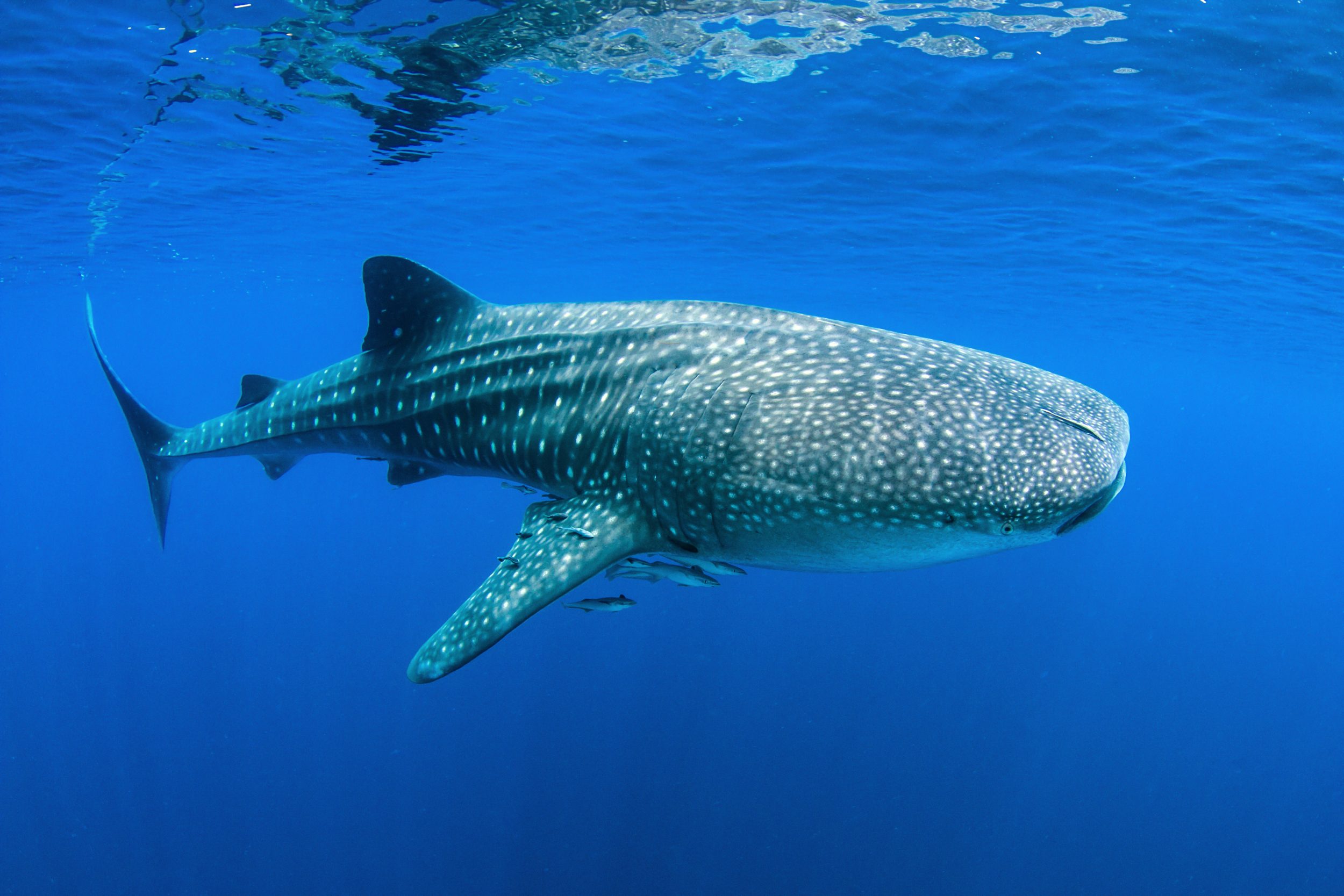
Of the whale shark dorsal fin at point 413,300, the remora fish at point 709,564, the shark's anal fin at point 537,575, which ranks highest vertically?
the whale shark dorsal fin at point 413,300

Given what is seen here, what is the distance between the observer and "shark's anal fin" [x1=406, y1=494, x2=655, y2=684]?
10.4ft

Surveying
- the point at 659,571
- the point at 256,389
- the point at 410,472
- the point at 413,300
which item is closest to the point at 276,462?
the point at 256,389

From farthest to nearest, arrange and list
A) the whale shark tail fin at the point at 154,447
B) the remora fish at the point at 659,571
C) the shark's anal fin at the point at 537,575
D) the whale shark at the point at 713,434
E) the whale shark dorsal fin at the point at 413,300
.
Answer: the whale shark tail fin at the point at 154,447 < the whale shark dorsal fin at the point at 413,300 < the remora fish at the point at 659,571 < the shark's anal fin at the point at 537,575 < the whale shark at the point at 713,434

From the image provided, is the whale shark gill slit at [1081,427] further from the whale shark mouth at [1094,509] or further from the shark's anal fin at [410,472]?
the shark's anal fin at [410,472]

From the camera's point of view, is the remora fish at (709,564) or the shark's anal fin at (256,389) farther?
the shark's anal fin at (256,389)

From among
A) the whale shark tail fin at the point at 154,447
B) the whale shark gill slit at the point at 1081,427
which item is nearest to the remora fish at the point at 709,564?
the whale shark gill slit at the point at 1081,427

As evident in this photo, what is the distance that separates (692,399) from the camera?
365cm

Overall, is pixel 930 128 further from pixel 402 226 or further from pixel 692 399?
pixel 402 226

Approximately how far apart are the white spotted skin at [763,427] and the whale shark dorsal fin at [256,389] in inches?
69.3

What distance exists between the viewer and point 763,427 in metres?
3.34

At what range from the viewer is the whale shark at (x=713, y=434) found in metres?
2.90

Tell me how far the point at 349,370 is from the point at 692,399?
304 cm

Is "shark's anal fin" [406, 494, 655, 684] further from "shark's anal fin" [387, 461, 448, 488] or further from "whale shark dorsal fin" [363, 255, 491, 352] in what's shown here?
"whale shark dorsal fin" [363, 255, 491, 352]

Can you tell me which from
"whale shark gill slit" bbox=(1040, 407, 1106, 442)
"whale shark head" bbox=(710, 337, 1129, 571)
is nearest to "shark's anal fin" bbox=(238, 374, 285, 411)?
"whale shark head" bbox=(710, 337, 1129, 571)
